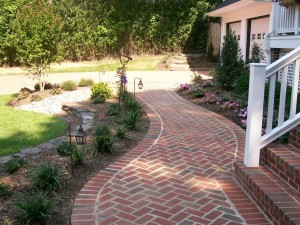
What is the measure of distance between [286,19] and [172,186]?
21.7ft

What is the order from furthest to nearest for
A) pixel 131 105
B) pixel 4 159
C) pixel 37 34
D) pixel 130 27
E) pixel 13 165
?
pixel 130 27, pixel 37 34, pixel 131 105, pixel 4 159, pixel 13 165

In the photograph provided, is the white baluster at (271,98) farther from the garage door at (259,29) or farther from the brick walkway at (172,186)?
the garage door at (259,29)

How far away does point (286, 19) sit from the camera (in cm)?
862

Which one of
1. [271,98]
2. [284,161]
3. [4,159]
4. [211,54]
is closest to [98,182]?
[4,159]

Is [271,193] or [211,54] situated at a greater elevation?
[211,54]

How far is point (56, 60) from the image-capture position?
34.1 feet

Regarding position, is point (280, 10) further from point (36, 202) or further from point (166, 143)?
point (36, 202)

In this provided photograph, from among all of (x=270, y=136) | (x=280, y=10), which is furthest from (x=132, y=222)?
(x=280, y=10)

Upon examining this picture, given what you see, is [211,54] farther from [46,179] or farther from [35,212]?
[35,212]

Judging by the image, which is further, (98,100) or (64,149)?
(98,100)

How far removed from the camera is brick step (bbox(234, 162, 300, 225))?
2.75 metres

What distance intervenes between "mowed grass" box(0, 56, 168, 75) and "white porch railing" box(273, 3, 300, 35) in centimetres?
874

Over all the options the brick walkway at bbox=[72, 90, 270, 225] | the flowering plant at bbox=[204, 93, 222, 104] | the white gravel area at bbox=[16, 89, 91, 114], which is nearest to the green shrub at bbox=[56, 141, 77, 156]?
the brick walkway at bbox=[72, 90, 270, 225]

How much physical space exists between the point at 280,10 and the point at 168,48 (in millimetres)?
10998
